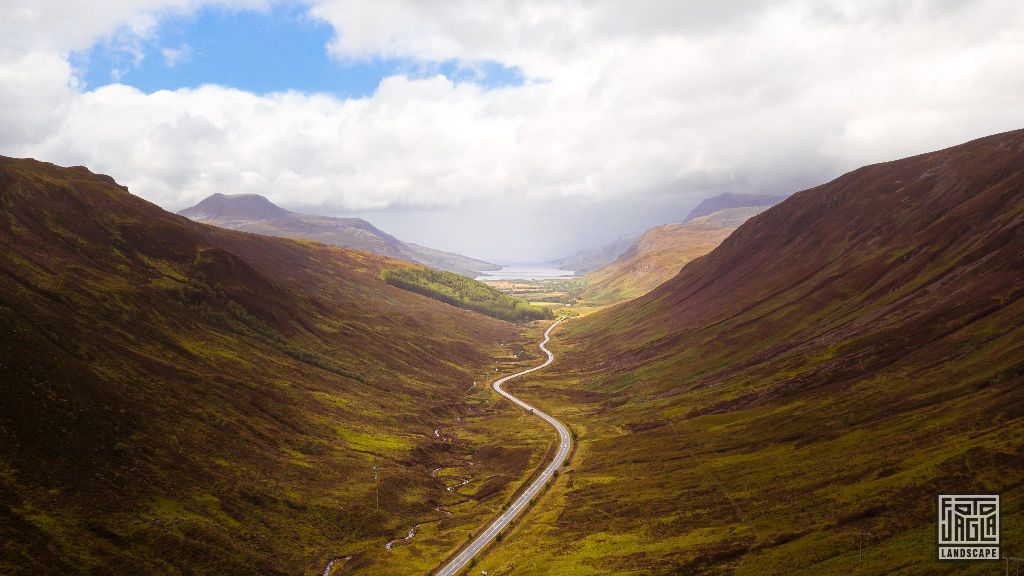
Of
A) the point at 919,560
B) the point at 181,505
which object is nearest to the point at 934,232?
the point at 919,560

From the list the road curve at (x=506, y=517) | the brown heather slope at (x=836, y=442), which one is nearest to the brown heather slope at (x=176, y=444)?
the road curve at (x=506, y=517)

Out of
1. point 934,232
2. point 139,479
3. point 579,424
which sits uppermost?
point 934,232

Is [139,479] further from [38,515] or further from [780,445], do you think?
[780,445]

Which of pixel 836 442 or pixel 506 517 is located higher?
pixel 836 442
